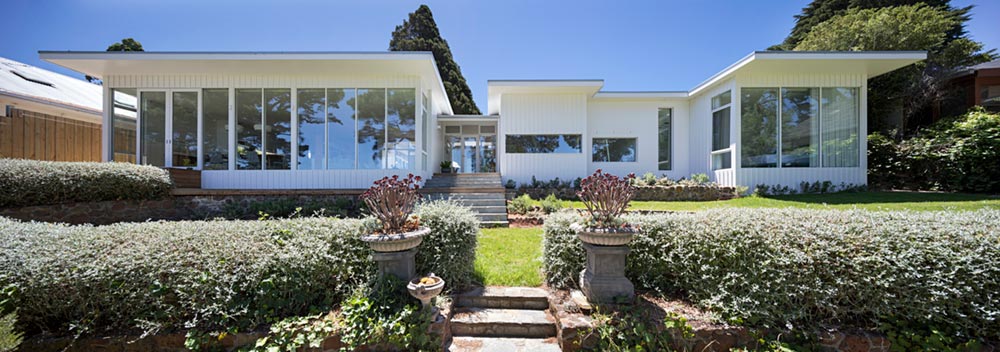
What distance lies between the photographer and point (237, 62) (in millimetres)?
7297

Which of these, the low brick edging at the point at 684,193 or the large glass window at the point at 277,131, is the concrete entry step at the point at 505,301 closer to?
the low brick edging at the point at 684,193

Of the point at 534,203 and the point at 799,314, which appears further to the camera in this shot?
the point at 534,203

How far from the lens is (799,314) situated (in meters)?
2.28

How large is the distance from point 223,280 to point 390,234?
3.88 feet

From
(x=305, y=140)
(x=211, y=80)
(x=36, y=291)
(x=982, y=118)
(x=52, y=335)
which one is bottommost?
(x=52, y=335)

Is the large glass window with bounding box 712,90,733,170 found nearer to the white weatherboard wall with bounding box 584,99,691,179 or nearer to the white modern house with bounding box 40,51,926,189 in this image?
the white modern house with bounding box 40,51,926,189

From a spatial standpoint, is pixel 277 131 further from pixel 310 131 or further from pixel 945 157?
pixel 945 157

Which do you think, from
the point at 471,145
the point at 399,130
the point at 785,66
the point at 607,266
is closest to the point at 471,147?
the point at 471,145

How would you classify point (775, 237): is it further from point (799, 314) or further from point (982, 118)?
point (982, 118)

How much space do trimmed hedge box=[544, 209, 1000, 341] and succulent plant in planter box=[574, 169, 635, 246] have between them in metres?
0.44

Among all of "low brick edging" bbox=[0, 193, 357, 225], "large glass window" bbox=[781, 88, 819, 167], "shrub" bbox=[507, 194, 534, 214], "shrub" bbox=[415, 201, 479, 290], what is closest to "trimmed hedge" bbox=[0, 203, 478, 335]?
"shrub" bbox=[415, 201, 479, 290]

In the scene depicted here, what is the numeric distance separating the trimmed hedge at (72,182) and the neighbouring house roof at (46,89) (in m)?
4.63

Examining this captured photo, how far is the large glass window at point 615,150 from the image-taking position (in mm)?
11289

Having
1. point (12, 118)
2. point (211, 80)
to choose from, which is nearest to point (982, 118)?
point (211, 80)
